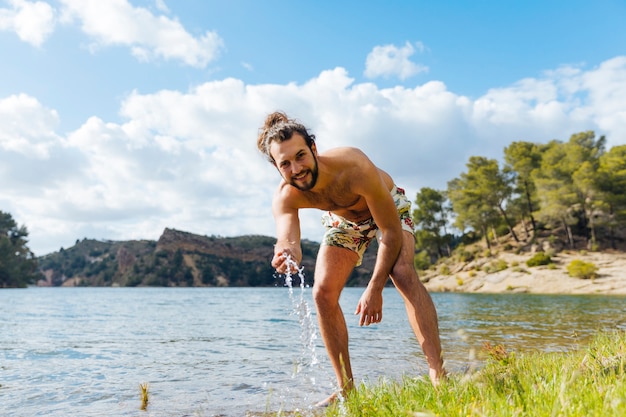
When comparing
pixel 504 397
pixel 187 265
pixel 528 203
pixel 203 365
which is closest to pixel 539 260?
pixel 528 203

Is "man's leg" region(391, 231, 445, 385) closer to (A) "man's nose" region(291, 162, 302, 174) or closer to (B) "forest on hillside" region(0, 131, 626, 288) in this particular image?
(A) "man's nose" region(291, 162, 302, 174)

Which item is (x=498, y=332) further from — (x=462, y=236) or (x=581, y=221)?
(x=462, y=236)

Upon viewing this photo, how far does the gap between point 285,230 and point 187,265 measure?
122m

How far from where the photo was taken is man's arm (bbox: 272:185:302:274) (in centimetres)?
355

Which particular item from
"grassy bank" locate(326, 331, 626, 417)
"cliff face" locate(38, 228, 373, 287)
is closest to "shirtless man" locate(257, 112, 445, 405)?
"grassy bank" locate(326, 331, 626, 417)

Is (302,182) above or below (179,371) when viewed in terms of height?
above

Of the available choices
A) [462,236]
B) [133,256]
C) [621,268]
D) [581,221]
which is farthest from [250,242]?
[621,268]

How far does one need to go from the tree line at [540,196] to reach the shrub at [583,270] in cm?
967

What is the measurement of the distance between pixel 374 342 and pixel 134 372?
4.88 metres

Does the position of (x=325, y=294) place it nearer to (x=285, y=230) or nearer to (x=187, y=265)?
(x=285, y=230)

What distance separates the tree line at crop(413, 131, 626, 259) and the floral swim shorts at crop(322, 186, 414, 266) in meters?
53.8

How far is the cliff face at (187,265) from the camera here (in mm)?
119000

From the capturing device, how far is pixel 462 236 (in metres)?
76.2

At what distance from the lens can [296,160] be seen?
387 centimetres
